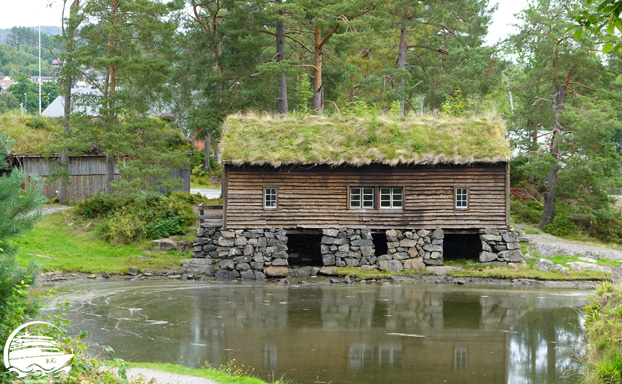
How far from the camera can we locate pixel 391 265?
26.2m

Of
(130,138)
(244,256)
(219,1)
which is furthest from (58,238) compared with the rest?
(219,1)

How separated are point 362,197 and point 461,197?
4.24 metres

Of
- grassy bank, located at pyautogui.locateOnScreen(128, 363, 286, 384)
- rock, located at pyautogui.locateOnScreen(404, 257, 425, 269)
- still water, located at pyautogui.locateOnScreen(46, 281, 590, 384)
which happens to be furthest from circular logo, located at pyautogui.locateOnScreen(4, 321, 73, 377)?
rock, located at pyautogui.locateOnScreen(404, 257, 425, 269)

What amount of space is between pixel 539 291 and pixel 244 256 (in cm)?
1148

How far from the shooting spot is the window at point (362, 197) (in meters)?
27.1

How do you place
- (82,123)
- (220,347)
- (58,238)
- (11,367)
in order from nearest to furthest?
(11,367)
(220,347)
(58,238)
(82,123)

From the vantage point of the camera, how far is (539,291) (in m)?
23.5

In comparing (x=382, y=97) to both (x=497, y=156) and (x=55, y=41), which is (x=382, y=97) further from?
(x=55, y=41)

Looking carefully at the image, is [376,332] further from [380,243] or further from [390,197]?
[380,243]

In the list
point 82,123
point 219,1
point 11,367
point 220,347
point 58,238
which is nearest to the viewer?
point 11,367

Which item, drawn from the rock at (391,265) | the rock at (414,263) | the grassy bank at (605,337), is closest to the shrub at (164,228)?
the rock at (391,265)

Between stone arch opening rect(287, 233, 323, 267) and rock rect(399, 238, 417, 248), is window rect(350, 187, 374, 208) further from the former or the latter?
stone arch opening rect(287, 233, 323, 267)

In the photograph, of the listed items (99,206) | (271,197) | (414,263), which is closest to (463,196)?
(414,263)

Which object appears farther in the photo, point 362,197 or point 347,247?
point 362,197
